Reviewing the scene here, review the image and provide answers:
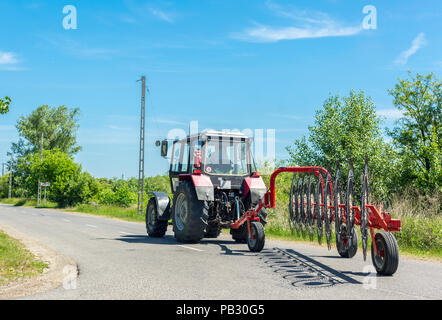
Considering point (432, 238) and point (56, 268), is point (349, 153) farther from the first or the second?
point (56, 268)

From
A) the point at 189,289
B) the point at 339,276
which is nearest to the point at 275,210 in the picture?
the point at 339,276

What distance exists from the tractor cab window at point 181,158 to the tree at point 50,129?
61.8m

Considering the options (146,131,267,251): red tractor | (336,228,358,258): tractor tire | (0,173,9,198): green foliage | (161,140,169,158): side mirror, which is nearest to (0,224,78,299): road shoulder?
(146,131,267,251): red tractor

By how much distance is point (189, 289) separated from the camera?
6.15 m

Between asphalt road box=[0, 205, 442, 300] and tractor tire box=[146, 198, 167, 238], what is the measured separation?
222 centimetres

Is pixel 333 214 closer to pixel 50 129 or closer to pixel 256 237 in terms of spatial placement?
pixel 256 237

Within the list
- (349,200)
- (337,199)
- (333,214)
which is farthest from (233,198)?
(349,200)

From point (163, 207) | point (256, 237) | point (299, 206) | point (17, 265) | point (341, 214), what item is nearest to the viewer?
point (17, 265)

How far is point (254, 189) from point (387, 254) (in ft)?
15.8

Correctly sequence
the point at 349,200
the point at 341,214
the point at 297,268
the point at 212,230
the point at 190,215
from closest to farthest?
1. the point at 349,200
2. the point at 297,268
3. the point at 341,214
4. the point at 190,215
5. the point at 212,230

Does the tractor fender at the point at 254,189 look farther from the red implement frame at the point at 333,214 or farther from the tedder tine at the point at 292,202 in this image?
the tedder tine at the point at 292,202

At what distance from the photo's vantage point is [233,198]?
39.7 ft

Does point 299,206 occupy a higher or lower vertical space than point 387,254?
higher

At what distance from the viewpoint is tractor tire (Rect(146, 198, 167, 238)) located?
1341 centimetres
